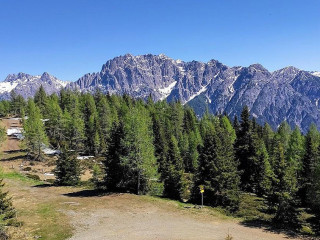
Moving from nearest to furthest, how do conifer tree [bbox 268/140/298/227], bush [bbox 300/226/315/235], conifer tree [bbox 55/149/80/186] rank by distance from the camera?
bush [bbox 300/226/315/235] < conifer tree [bbox 268/140/298/227] < conifer tree [bbox 55/149/80/186]

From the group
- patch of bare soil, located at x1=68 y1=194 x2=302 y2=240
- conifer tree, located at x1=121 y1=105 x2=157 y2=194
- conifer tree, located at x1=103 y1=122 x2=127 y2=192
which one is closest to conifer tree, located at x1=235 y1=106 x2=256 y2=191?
conifer tree, located at x1=121 y1=105 x2=157 y2=194

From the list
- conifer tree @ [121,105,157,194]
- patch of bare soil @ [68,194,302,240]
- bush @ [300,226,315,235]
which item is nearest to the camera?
patch of bare soil @ [68,194,302,240]

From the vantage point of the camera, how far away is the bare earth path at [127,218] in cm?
2664

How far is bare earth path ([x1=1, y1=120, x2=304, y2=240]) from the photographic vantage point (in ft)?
87.4

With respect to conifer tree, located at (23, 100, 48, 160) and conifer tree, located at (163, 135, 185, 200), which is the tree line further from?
conifer tree, located at (23, 100, 48, 160)

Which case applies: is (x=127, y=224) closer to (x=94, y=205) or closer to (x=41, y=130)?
(x=94, y=205)

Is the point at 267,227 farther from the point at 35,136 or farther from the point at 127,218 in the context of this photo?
the point at 35,136

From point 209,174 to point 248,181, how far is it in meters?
18.8

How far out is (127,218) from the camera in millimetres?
31344

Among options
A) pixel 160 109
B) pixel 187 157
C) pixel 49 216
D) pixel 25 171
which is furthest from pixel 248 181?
pixel 160 109

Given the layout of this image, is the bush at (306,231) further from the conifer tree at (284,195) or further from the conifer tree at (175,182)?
the conifer tree at (175,182)

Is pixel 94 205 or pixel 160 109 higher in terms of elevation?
pixel 160 109

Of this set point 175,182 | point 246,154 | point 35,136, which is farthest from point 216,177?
point 35,136

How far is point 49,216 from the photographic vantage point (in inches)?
1261
